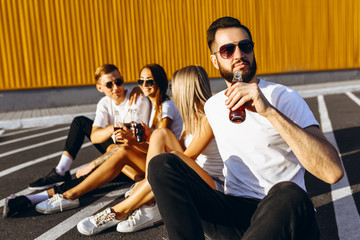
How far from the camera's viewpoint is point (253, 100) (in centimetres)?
188

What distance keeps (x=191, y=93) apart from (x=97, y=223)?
1353 millimetres

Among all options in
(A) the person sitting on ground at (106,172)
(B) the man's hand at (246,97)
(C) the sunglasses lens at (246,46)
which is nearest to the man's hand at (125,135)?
(A) the person sitting on ground at (106,172)

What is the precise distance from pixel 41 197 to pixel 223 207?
234cm

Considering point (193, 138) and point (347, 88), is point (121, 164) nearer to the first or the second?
point (193, 138)

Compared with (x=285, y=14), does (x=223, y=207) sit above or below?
below

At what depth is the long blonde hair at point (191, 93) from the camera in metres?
3.14

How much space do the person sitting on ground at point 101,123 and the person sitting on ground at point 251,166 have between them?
81.7 inches

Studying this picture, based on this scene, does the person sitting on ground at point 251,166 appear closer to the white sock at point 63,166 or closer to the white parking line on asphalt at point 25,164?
the white sock at point 63,166

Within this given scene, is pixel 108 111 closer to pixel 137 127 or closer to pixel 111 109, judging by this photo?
pixel 111 109

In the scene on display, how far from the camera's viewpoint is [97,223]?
3.09m

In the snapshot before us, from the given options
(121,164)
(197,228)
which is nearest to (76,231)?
(121,164)

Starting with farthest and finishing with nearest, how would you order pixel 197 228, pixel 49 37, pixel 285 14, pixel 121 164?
pixel 285 14
pixel 49 37
pixel 121 164
pixel 197 228

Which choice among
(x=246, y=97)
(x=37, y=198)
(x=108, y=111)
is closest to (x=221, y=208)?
(x=246, y=97)

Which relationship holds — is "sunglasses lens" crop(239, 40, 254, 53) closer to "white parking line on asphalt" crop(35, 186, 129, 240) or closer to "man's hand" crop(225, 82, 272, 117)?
"man's hand" crop(225, 82, 272, 117)
